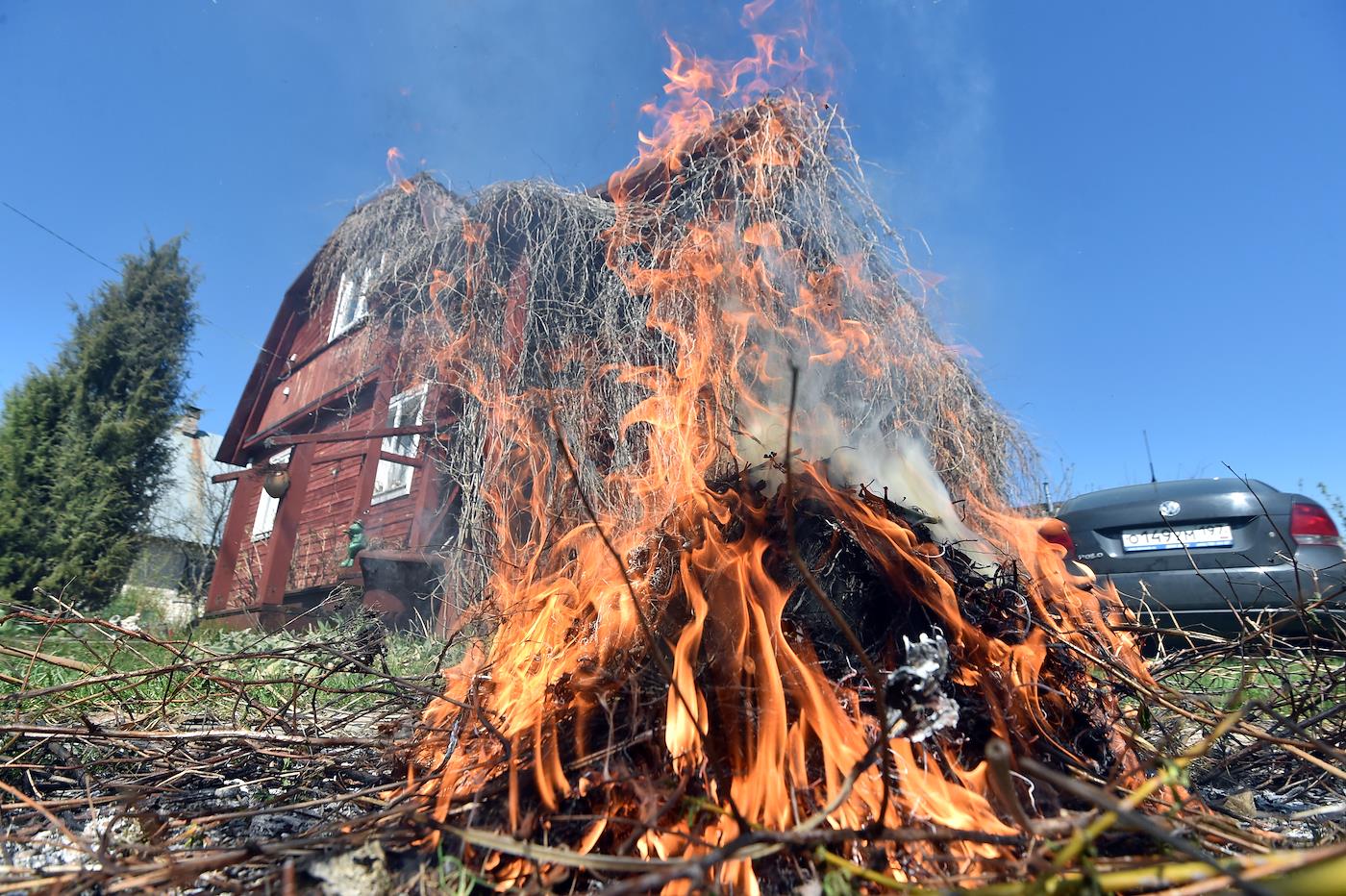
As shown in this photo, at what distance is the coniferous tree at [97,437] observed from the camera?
12641 mm

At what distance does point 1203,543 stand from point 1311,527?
73cm

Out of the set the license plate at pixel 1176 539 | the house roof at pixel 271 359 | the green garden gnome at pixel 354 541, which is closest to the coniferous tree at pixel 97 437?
the house roof at pixel 271 359

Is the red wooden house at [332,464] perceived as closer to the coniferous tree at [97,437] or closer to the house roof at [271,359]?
the house roof at [271,359]

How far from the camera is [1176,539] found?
4805 mm

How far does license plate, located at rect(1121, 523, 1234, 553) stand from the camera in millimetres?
4738

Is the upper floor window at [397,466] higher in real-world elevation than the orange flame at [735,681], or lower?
higher

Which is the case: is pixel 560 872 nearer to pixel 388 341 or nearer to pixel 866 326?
pixel 866 326

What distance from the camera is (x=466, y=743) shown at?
2.07 meters

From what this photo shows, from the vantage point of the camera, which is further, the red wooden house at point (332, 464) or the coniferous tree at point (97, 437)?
the coniferous tree at point (97, 437)

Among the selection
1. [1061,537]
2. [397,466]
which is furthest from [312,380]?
[1061,537]

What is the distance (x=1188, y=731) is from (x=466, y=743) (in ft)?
9.68

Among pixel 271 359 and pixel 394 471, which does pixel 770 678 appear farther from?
pixel 271 359

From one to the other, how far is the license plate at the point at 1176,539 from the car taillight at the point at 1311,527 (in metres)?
0.43

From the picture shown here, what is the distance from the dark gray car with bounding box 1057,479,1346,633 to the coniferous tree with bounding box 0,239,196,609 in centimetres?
1473
